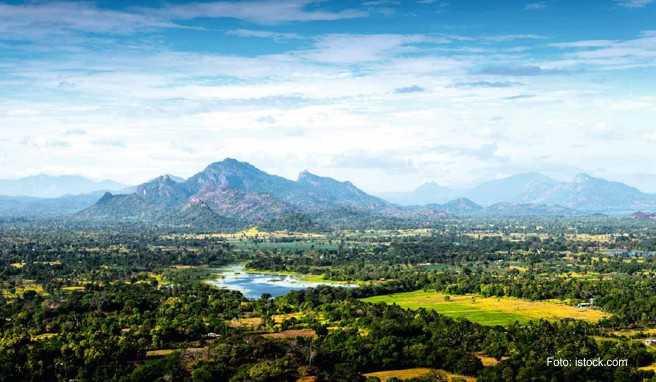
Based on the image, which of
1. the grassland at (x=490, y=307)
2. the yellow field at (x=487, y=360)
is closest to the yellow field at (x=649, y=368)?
the yellow field at (x=487, y=360)

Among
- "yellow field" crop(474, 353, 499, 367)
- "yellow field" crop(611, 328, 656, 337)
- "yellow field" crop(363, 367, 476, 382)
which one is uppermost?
"yellow field" crop(611, 328, 656, 337)

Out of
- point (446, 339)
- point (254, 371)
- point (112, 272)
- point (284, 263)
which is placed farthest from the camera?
point (284, 263)

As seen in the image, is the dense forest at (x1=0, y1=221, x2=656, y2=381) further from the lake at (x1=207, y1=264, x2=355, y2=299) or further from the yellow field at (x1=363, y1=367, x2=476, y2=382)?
the lake at (x1=207, y1=264, x2=355, y2=299)

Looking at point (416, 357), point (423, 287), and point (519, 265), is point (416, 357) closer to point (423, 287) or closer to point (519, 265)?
point (423, 287)

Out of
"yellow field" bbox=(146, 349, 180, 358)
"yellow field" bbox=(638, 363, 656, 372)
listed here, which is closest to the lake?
"yellow field" bbox=(146, 349, 180, 358)

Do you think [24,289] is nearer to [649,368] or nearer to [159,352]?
[159,352]

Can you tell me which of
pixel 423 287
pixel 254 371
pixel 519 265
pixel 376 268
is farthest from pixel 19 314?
pixel 519 265
